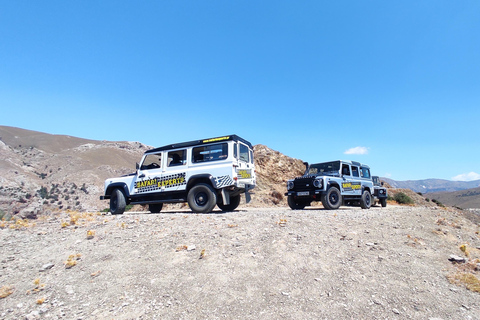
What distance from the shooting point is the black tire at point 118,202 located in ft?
32.4

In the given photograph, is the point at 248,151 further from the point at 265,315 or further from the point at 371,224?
the point at 265,315

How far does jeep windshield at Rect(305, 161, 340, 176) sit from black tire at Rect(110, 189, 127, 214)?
8.59m

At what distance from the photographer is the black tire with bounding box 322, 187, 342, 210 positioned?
11479mm

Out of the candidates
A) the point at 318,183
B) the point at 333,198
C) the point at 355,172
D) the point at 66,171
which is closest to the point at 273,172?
the point at 355,172

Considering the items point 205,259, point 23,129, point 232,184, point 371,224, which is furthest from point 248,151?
point 23,129

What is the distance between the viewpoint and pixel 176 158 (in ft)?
31.6

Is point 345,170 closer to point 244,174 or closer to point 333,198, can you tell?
point 333,198

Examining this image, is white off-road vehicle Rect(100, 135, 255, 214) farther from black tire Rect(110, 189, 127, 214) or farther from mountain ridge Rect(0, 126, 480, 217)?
mountain ridge Rect(0, 126, 480, 217)

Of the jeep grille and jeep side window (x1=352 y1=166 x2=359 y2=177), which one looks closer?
the jeep grille

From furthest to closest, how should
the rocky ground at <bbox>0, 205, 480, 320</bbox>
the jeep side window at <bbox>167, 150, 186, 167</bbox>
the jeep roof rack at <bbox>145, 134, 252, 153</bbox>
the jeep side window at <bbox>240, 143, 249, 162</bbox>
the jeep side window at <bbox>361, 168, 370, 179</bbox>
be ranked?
the jeep side window at <bbox>361, 168, 370, 179</bbox> < the jeep side window at <bbox>167, 150, 186, 167</bbox> < the jeep side window at <bbox>240, 143, 249, 162</bbox> < the jeep roof rack at <bbox>145, 134, 252, 153</bbox> < the rocky ground at <bbox>0, 205, 480, 320</bbox>

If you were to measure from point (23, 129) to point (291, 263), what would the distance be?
130634 mm

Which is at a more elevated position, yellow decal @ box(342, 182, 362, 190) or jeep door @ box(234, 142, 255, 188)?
jeep door @ box(234, 142, 255, 188)

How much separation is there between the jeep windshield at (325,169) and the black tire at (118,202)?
859 centimetres

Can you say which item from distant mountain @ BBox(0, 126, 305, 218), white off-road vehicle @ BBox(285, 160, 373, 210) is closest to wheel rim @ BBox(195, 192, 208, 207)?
white off-road vehicle @ BBox(285, 160, 373, 210)
